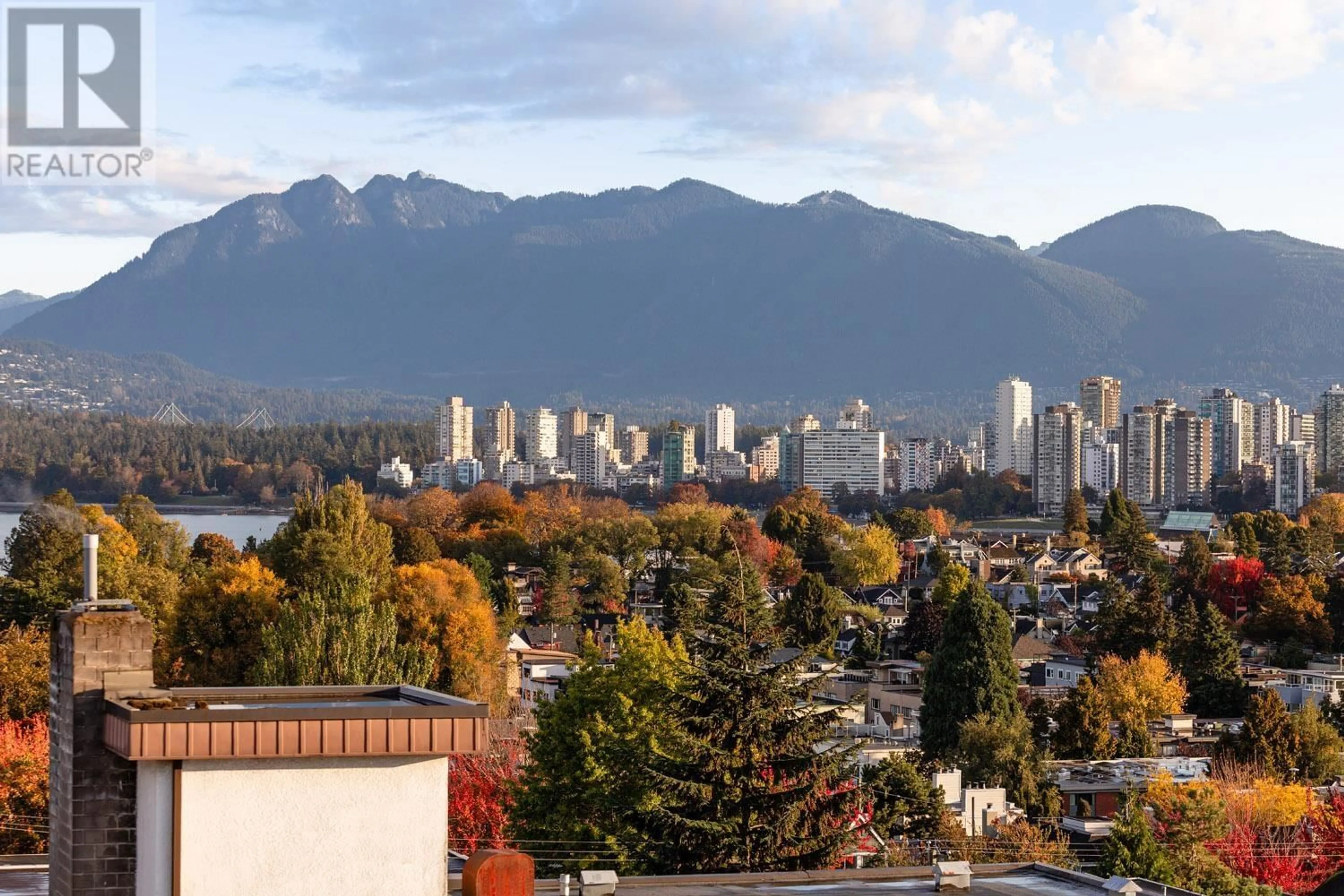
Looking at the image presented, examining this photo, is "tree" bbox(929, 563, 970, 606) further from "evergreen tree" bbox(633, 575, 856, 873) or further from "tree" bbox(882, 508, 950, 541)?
"evergreen tree" bbox(633, 575, 856, 873)

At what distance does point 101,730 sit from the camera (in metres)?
6.73

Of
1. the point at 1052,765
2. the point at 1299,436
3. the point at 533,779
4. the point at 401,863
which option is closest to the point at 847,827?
the point at 533,779

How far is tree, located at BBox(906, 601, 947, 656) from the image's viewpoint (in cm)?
5025

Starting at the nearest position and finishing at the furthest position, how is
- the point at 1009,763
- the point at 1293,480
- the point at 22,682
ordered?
the point at 22,682, the point at 1009,763, the point at 1293,480

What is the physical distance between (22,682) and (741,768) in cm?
1302

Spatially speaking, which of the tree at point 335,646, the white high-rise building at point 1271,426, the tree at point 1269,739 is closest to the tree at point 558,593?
the tree at point 1269,739

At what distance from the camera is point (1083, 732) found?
1400 inches

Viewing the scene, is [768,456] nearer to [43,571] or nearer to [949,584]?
[949,584]

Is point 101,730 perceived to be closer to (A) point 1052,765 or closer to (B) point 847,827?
(B) point 847,827

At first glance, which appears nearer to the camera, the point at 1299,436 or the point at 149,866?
the point at 149,866

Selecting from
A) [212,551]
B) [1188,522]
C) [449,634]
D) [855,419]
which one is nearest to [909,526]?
[1188,522]

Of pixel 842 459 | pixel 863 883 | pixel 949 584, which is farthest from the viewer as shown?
pixel 842 459

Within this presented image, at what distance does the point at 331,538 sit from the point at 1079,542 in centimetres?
4876

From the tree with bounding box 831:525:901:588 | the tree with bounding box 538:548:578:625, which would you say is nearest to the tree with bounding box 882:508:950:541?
the tree with bounding box 831:525:901:588
